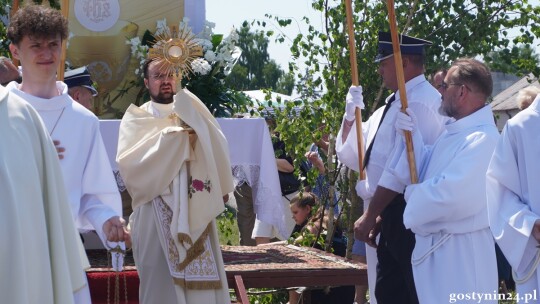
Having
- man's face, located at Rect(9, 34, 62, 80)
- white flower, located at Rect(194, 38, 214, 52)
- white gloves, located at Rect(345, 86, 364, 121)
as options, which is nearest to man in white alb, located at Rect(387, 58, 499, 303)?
white gloves, located at Rect(345, 86, 364, 121)

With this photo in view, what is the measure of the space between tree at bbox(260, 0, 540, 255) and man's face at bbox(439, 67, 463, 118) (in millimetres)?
2490

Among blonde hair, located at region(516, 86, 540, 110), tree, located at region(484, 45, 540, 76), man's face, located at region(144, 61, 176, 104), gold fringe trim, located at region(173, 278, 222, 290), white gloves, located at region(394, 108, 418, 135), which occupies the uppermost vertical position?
tree, located at region(484, 45, 540, 76)

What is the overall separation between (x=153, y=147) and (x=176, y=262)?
2.48 feet

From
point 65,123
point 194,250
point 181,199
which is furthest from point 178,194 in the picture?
point 65,123

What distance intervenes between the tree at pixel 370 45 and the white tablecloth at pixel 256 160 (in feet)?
1.89

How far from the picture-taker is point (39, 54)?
5.14 metres

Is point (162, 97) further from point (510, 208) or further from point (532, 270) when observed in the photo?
point (532, 270)

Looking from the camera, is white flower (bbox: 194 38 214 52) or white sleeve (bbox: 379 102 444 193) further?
white flower (bbox: 194 38 214 52)

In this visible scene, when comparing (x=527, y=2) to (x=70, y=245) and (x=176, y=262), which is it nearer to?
(x=176, y=262)

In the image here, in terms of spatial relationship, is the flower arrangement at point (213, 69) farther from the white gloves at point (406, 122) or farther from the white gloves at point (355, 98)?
the white gloves at point (406, 122)

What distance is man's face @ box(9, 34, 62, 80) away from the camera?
5125 millimetres

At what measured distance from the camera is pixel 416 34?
9.19 metres

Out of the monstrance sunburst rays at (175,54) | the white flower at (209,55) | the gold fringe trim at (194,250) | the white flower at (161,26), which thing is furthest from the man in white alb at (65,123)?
the white flower at (161,26)

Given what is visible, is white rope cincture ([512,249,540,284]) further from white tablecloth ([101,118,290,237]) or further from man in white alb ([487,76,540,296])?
white tablecloth ([101,118,290,237])
